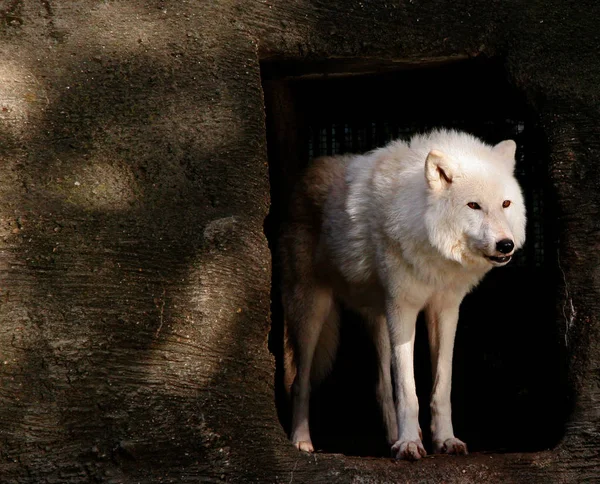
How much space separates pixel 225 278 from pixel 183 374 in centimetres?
62

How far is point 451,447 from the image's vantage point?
5980mm

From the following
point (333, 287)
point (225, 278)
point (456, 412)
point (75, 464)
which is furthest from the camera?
point (456, 412)

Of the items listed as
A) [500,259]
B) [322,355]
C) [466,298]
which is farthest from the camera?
[466,298]

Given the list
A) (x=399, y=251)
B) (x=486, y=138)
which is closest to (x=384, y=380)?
(x=399, y=251)

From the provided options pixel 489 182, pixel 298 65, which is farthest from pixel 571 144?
pixel 298 65

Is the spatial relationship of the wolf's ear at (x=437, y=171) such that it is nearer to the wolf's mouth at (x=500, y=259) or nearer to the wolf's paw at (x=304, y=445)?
the wolf's mouth at (x=500, y=259)

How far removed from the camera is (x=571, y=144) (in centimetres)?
604

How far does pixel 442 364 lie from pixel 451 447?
1.85 ft

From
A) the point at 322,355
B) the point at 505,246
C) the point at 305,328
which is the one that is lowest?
the point at 322,355

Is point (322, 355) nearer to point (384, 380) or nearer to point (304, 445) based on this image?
point (384, 380)

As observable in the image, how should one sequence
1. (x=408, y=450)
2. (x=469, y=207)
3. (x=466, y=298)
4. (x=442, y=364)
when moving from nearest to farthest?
Answer: (x=469, y=207) → (x=408, y=450) → (x=442, y=364) → (x=466, y=298)

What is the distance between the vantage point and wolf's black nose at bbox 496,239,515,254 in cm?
540

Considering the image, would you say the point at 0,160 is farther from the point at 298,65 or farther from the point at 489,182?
the point at 489,182

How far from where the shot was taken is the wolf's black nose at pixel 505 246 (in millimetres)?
5398
